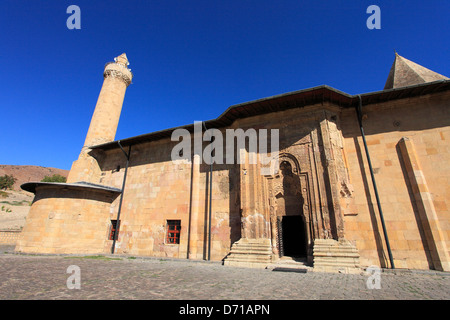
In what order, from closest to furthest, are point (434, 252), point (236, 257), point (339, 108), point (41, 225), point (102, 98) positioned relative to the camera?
point (434, 252), point (236, 257), point (339, 108), point (41, 225), point (102, 98)

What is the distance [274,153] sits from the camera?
991 centimetres

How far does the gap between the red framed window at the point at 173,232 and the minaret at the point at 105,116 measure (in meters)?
7.57

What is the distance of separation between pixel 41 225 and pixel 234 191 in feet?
34.8

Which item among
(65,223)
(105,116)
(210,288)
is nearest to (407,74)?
(210,288)

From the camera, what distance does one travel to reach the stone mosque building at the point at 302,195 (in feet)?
25.9

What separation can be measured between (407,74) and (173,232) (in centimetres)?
1448

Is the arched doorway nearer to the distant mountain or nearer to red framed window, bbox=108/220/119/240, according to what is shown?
red framed window, bbox=108/220/119/240

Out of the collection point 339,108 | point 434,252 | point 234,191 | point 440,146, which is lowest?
point 434,252

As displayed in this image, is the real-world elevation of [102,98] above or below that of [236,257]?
above

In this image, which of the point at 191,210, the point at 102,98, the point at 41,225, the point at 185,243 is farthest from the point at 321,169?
the point at 102,98

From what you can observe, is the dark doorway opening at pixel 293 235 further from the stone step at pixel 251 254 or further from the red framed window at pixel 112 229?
the red framed window at pixel 112 229

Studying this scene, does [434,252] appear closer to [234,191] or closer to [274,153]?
[274,153]

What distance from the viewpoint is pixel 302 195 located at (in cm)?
885
